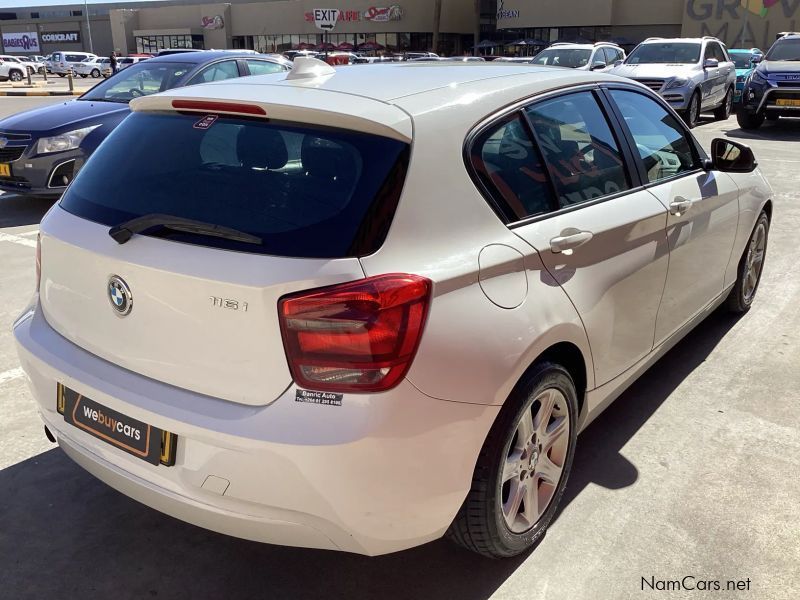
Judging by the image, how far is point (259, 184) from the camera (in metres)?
2.27

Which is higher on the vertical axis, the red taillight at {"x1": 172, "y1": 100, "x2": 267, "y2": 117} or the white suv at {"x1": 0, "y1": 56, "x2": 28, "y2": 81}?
the red taillight at {"x1": 172, "y1": 100, "x2": 267, "y2": 117}

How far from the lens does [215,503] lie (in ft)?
6.88

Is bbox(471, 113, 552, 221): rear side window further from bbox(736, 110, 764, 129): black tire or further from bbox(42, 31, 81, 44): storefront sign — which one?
bbox(42, 31, 81, 44): storefront sign

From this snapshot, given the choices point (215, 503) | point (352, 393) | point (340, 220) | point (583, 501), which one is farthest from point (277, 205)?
point (583, 501)

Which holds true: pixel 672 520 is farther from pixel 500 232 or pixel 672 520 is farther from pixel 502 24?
pixel 502 24

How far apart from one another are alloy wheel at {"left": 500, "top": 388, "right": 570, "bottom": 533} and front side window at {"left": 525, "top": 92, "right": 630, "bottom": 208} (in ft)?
2.58

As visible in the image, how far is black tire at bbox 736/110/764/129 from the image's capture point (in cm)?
1498

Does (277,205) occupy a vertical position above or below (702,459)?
above

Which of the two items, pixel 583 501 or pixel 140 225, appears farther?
pixel 583 501

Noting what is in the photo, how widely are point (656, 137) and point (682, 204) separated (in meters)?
0.45

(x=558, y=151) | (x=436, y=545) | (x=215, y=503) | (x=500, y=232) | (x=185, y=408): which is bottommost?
(x=436, y=545)

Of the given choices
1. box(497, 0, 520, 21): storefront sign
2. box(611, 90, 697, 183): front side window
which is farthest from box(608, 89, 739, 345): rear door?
box(497, 0, 520, 21): storefront sign

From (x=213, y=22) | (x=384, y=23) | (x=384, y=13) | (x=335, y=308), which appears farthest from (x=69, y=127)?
(x=213, y=22)

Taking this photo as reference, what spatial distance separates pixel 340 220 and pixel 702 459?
218 cm
